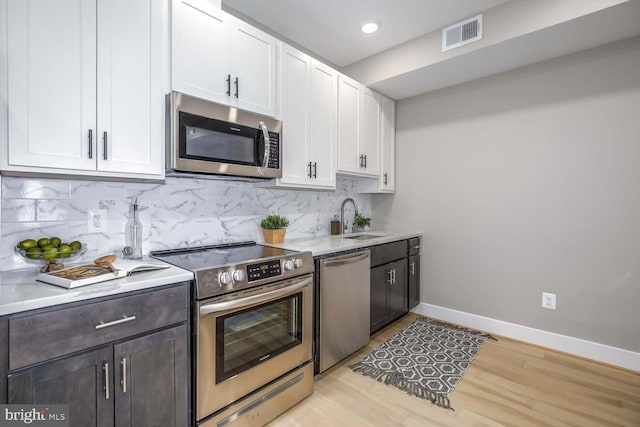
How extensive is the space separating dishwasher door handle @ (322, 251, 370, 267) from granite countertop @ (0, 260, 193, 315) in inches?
40.1

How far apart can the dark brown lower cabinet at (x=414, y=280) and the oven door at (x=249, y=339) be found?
1.63m

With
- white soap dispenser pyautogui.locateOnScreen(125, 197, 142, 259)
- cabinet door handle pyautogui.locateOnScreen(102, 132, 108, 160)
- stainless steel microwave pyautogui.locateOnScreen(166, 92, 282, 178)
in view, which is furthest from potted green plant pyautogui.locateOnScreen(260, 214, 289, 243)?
cabinet door handle pyautogui.locateOnScreen(102, 132, 108, 160)

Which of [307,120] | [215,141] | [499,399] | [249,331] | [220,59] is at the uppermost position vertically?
[220,59]

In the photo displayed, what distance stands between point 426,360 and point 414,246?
1238mm

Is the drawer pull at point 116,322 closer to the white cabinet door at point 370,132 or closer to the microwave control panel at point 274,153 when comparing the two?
the microwave control panel at point 274,153

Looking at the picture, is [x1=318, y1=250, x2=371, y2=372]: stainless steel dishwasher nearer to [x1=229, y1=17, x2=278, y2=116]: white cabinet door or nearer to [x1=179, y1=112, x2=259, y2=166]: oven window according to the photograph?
[x1=179, y1=112, x2=259, y2=166]: oven window

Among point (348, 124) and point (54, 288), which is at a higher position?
point (348, 124)

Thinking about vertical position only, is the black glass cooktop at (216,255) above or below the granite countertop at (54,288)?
above

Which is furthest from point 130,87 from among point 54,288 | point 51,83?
point 54,288

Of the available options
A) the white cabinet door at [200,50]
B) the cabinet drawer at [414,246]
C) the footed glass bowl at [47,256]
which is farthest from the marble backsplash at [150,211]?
the cabinet drawer at [414,246]

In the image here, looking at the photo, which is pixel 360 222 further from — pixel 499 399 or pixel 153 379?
pixel 153 379

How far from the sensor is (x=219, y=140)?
1.89 m

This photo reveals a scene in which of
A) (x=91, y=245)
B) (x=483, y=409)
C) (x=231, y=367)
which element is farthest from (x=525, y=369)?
→ (x=91, y=245)

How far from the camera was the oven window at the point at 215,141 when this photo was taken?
173cm
